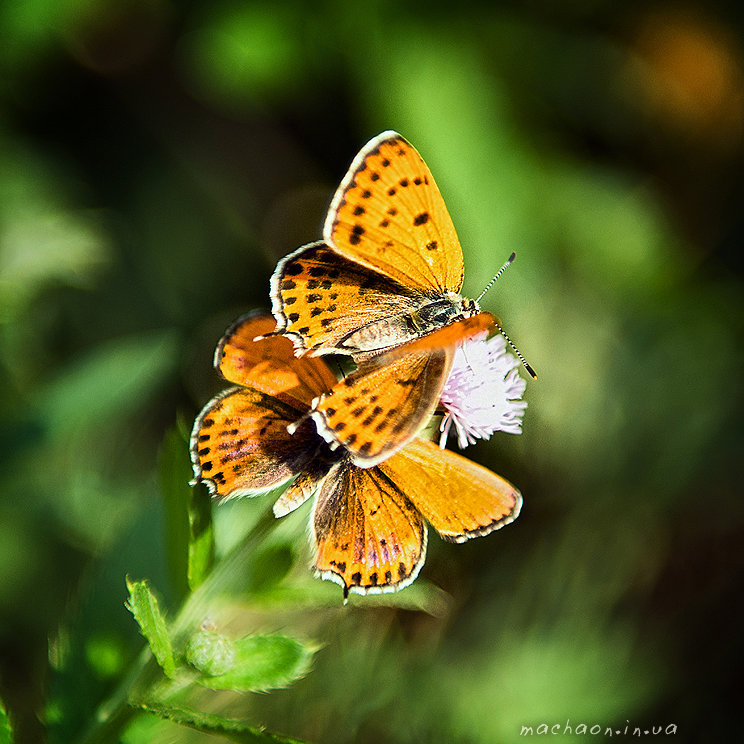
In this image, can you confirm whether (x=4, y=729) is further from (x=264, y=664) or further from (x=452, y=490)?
(x=452, y=490)

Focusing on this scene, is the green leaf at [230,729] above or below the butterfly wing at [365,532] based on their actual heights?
below

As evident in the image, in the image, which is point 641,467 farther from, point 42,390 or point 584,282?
point 42,390

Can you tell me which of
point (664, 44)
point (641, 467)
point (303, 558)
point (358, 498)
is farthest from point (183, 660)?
point (664, 44)

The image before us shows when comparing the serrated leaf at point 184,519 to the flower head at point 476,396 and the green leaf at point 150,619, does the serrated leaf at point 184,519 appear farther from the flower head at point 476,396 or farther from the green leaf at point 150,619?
the flower head at point 476,396

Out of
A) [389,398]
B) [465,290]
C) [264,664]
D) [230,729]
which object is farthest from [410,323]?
[465,290]

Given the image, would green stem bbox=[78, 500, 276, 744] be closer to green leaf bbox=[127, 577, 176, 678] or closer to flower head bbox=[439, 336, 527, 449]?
green leaf bbox=[127, 577, 176, 678]

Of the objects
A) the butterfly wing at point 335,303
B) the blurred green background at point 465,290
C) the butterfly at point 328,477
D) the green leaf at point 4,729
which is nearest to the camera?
the green leaf at point 4,729

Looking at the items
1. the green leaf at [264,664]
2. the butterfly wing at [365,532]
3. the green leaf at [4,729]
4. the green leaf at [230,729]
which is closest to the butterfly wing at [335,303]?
the butterfly wing at [365,532]
